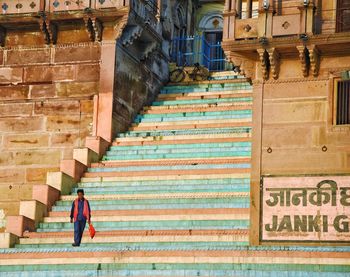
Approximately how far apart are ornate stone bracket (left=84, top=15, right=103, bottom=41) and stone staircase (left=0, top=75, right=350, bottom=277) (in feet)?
7.43

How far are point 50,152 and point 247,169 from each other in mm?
5160

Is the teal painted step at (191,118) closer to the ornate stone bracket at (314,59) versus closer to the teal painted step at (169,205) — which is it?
the teal painted step at (169,205)

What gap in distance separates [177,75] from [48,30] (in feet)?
13.5

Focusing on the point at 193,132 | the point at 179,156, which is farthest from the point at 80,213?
the point at 193,132

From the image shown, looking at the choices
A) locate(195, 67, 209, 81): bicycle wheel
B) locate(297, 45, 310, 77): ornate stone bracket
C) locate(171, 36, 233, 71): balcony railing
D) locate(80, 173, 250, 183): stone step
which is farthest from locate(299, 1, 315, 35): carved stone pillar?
locate(171, 36, 233, 71): balcony railing

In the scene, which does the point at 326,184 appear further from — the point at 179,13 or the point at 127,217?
the point at 179,13

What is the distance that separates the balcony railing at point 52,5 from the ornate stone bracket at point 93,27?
0.92 ft

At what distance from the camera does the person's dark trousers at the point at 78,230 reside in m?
21.5

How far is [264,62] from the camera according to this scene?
2158cm

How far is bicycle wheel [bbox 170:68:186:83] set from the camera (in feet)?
98.9

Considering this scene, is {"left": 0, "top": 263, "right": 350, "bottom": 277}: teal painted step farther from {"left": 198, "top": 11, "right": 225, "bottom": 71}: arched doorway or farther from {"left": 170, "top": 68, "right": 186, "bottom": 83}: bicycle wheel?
{"left": 198, "top": 11, "right": 225, "bottom": 71}: arched doorway

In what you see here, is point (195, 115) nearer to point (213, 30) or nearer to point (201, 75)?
point (201, 75)

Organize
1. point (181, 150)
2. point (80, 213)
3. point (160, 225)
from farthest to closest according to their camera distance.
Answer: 1. point (181, 150)
2. point (160, 225)
3. point (80, 213)

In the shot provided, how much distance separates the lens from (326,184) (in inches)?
816
